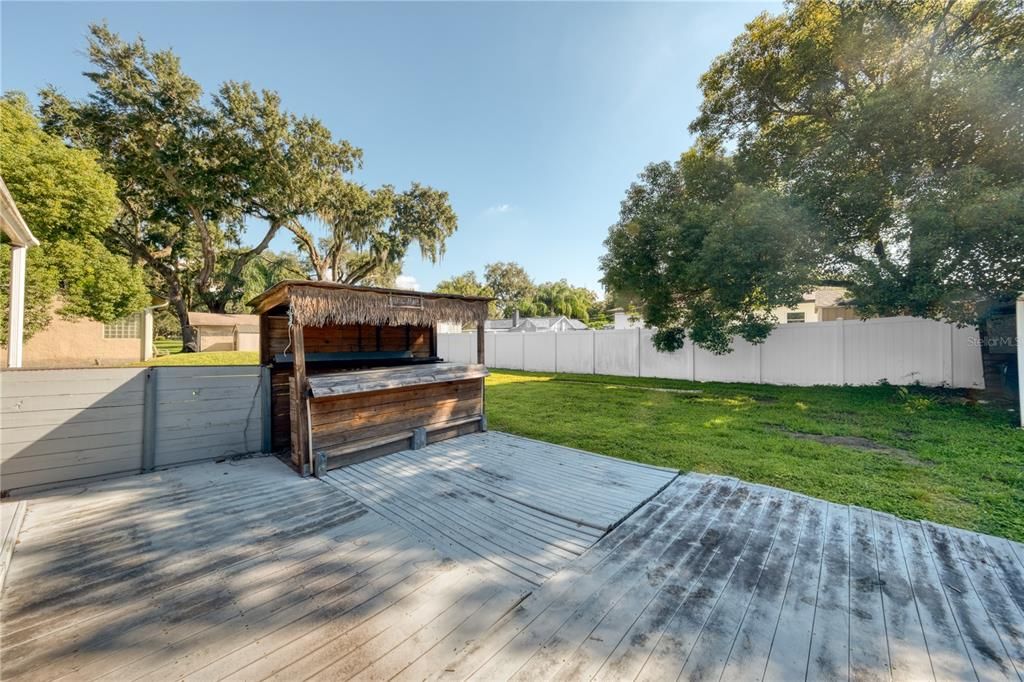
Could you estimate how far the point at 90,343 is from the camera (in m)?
14.0

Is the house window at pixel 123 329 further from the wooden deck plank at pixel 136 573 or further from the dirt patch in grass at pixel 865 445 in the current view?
the dirt patch in grass at pixel 865 445

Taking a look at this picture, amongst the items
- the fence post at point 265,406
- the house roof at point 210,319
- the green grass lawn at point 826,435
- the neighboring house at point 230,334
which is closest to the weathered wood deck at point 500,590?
the green grass lawn at point 826,435

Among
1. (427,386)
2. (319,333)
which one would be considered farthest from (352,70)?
(427,386)

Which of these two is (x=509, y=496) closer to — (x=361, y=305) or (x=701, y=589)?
(x=701, y=589)

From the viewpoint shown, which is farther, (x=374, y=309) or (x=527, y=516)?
(x=374, y=309)

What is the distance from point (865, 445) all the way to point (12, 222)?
452 inches

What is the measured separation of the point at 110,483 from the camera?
3.89 metres

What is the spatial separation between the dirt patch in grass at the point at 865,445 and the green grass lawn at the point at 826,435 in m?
0.02

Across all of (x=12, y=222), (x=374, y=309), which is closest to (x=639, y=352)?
(x=374, y=309)

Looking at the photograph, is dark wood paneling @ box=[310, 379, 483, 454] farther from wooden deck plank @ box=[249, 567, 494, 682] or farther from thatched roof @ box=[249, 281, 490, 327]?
wooden deck plank @ box=[249, 567, 494, 682]

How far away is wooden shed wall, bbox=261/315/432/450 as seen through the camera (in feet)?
17.1

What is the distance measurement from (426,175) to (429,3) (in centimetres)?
1073

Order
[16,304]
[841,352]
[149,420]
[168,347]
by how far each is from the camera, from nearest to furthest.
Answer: [149,420], [16,304], [841,352], [168,347]

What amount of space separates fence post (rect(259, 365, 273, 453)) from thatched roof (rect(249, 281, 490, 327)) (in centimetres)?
86
